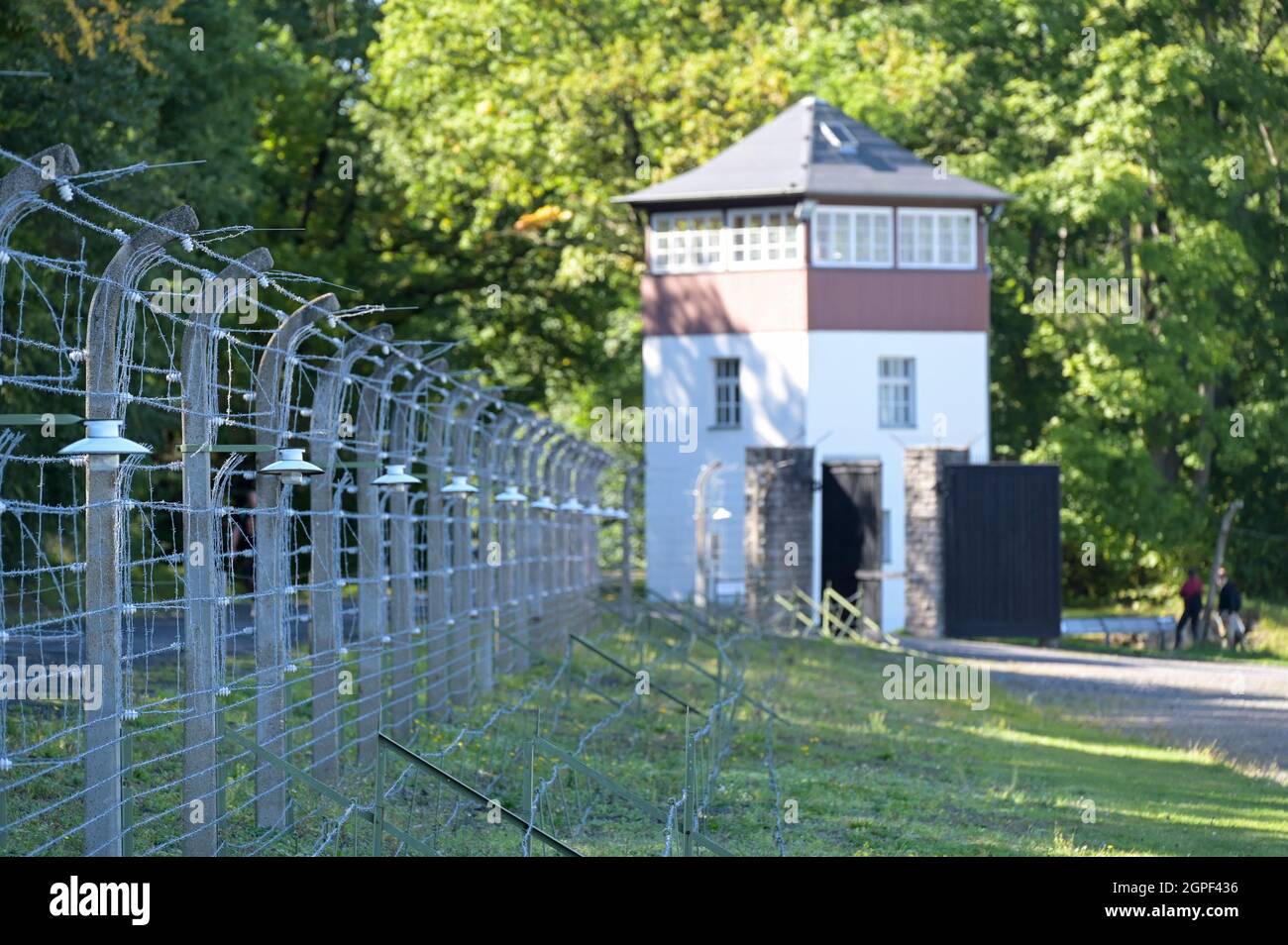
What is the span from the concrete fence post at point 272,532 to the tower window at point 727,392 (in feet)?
106

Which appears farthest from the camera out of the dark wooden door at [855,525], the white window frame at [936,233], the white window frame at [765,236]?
the white window frame at [936,233]

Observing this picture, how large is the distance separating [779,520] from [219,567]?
25.4 m

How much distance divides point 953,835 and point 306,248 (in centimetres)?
2954

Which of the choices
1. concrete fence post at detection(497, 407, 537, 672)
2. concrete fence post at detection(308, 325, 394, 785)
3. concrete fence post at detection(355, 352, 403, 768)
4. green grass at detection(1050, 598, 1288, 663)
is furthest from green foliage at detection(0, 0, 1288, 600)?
concrete fence post at detection(308, 325, 394, 785)

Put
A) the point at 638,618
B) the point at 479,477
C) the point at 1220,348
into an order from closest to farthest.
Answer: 1. the point at 479,477
2. the point at 638,618
3. the point at 1220,348

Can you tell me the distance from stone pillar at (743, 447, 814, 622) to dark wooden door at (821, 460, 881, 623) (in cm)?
191

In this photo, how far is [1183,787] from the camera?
57.9ft

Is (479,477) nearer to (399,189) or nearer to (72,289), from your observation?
(72,289)

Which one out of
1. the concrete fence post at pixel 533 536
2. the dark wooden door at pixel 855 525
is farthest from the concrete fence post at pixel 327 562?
the dark wooden door at pixel 855 525

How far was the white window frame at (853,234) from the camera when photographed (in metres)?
43.0

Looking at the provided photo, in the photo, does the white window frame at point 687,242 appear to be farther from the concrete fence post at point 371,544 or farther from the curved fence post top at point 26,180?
the curved fence post top at point 26,180

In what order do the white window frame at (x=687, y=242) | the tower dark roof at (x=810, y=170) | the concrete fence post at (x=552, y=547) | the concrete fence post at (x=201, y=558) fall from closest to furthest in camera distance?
the concrete fence post at (x=201, y=558)
the concrete fence post at (x=552, y=547)
the tower dark roof at (x=810, y=170)
the white window frame at (x=687, y=242)

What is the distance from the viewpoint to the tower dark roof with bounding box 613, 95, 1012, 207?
1654 inches
